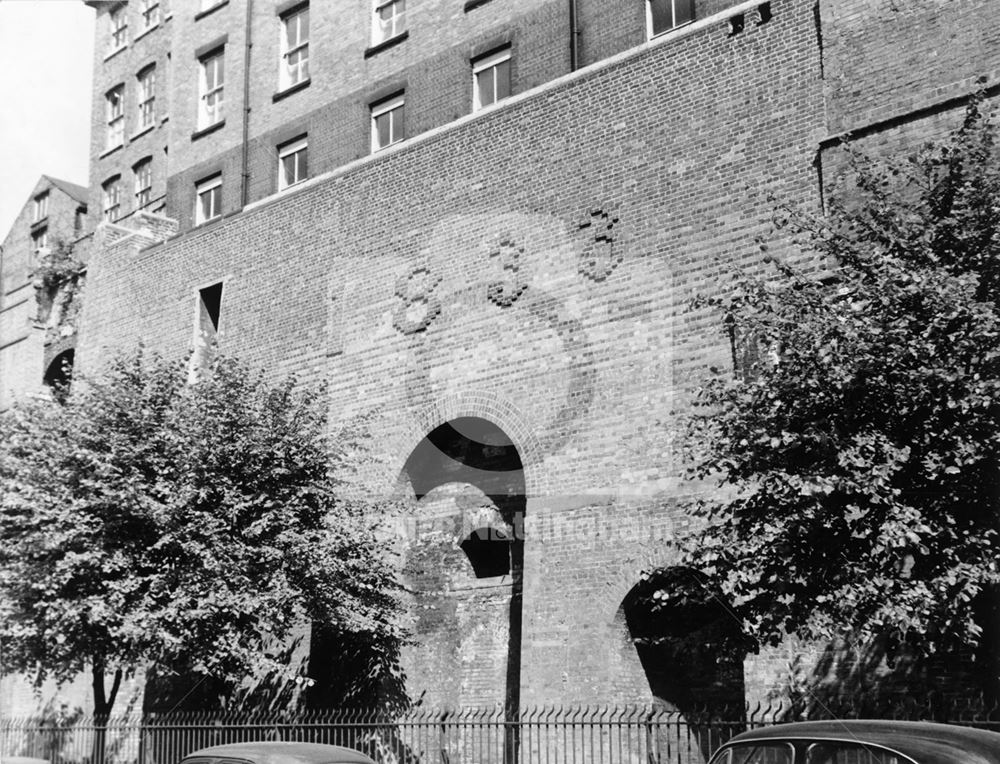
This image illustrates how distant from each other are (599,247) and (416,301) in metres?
3.99

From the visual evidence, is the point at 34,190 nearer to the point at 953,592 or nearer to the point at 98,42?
the point at 98,42

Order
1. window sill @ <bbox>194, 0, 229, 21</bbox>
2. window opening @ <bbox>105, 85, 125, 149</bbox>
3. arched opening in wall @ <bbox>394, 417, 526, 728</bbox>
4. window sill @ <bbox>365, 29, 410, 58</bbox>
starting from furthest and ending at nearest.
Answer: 1. window opening @ <bbox>105, 85, 125, 149</bbox>
2. window sill @ <bbox>194, 0, 229, 21</bbox>
3. window sill @ <bbox>365, 29, 410, 58</bbox>
4. arched opening in wall @ <bbox>394, 417, 526, 728</bbox>

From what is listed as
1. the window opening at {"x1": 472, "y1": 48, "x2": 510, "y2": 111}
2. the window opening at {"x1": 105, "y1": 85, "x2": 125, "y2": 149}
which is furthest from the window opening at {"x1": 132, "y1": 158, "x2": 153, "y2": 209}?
the window opening at {"x1": 472, "y1": 48, "x2": 510, "y2": 111}

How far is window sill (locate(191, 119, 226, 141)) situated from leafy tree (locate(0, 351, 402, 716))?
12.7 meters

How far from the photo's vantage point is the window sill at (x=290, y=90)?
2919 cm

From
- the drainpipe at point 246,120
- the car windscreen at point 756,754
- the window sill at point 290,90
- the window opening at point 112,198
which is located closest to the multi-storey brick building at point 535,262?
the window sill at point 290,90

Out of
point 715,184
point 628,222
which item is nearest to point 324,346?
point 628,222

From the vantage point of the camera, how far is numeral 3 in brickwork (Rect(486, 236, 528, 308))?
19.8 meters

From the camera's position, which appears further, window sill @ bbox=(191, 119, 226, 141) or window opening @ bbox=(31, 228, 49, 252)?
window opening @ bbox=(31, 228, 49, 252)

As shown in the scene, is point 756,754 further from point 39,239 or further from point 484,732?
point 39,239

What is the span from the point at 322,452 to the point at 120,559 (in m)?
3.38

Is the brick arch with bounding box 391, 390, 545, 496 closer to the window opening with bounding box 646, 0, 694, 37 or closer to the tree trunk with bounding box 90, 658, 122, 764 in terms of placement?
the tree trunk with bounding box 90, 658, 122, 764

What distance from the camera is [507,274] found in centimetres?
1997

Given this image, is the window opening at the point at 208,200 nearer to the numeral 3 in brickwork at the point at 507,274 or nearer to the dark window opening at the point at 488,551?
the numeral 3 in brickwork at the point at 507,274
